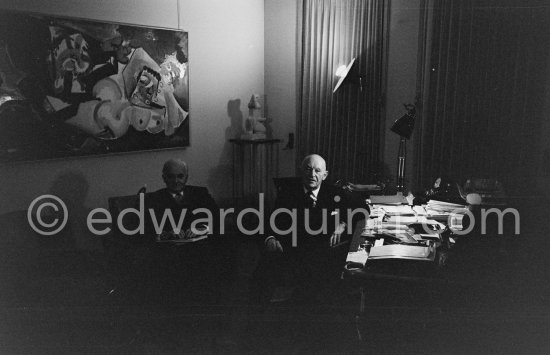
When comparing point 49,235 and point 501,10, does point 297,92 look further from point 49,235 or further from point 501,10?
point 49,235

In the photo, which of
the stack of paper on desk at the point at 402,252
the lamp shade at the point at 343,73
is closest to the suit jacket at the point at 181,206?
the stack of paper on desk at the point at 402,252

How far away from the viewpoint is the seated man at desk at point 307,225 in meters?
2.69

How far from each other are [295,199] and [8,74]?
1943 millimetres

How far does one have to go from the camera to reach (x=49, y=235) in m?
3.14

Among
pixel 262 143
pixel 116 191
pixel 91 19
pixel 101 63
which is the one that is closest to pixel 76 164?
pixel 116 191

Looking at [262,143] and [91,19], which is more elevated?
[91,19]

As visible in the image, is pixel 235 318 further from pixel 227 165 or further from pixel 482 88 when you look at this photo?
pixel 482 88

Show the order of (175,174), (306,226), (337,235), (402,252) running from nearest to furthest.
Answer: (402,252) → (337,235) → (306,226) → (175,174)

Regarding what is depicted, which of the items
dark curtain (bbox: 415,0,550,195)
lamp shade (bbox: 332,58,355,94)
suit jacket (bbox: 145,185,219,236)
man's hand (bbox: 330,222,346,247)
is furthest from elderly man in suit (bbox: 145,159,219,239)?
A: dark curtain (bbox: 415,0,550,195)

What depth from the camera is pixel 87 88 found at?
148 inches

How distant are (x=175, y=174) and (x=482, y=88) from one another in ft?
8.59

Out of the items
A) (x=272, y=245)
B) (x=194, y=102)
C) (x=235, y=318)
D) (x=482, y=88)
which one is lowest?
(x=235, y=318)

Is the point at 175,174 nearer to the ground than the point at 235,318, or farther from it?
farther from it

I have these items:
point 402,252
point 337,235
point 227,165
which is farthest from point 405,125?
point 227,165
